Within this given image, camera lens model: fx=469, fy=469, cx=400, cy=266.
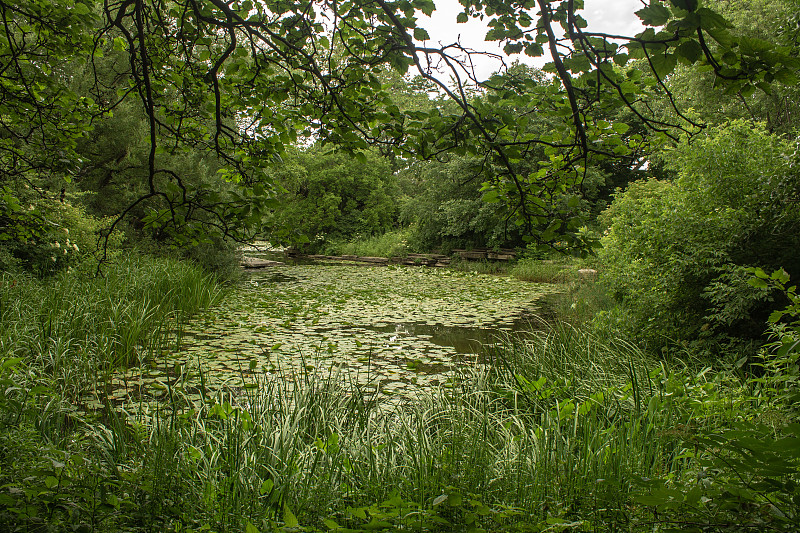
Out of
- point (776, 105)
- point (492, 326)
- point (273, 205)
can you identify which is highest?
point (776, 105)

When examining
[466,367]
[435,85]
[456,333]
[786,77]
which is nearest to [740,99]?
[456,333]

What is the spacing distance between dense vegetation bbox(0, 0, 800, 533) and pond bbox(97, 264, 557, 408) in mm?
428

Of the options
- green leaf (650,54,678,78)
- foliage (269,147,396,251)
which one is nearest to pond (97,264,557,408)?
green leaf (650,54,678,78)

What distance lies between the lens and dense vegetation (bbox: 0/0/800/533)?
1593 mm

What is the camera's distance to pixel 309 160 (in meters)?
20.6

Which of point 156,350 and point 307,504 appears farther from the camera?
point 156,350

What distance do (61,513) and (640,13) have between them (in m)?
2.44

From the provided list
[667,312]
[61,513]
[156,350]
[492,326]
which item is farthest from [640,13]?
[492,326]

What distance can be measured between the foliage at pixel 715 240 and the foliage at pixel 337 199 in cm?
1649

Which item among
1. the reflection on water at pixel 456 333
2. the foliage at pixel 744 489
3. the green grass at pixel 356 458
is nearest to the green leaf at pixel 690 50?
the foliage at pixel 744 489

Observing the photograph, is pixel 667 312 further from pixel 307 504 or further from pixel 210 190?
pixel 210 190

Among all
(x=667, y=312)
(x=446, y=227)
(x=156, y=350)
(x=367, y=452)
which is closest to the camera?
(x=367, y=452)

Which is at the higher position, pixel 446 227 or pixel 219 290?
pixel 446 227

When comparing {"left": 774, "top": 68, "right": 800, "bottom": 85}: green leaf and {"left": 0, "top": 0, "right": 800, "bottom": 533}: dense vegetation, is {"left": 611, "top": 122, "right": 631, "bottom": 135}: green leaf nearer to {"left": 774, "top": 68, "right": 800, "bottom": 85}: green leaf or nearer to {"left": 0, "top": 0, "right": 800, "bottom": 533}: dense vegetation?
{"left": 0, "top": 0, "right": 800, "bottom": 533}: dense vegetation
